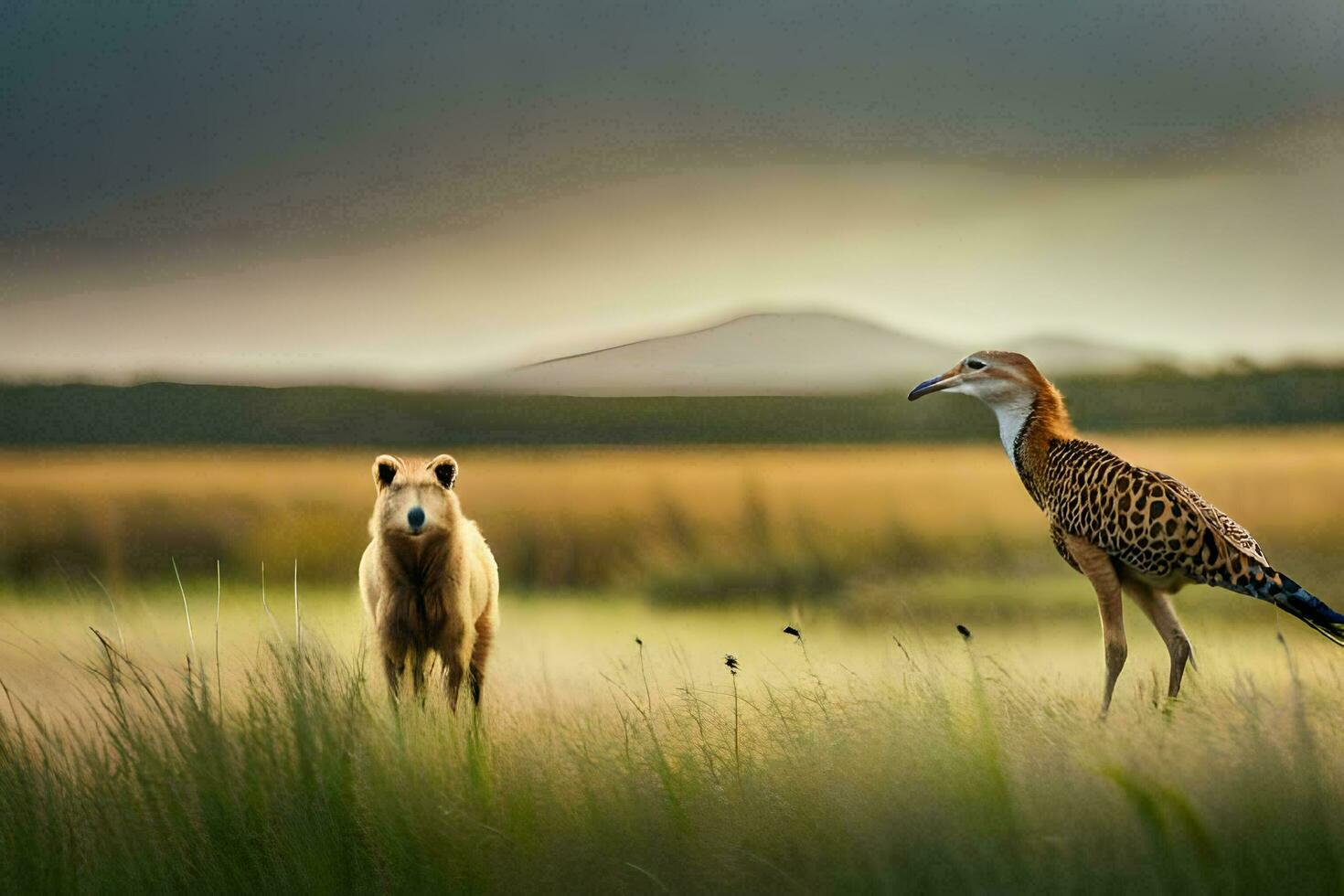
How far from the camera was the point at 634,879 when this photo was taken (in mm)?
3887

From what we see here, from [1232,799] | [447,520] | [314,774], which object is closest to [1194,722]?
[1232,799]

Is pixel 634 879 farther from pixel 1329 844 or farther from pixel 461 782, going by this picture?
pixel 1329 844

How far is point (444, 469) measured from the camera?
19.3ft

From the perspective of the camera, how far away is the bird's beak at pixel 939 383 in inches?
228

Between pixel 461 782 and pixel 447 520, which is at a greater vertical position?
pixel 447 520

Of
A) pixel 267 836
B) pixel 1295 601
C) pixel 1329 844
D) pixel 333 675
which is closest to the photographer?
pixel 1329 844

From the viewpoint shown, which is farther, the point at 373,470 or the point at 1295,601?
the point at 373,470

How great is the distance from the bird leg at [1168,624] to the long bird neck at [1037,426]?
1.85 feet

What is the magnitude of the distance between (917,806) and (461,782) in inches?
55.9

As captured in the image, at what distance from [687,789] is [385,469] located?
2343 mm

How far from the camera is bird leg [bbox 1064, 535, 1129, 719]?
5.44 meters

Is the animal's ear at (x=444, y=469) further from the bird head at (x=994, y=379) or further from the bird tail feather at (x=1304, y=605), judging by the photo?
the bird tail feather at (x=1304, y=605)

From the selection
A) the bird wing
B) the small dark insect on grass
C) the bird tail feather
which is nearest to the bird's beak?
the bird wing

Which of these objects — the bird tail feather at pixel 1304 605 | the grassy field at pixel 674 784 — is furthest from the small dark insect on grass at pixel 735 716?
the bird tail feather at pixel 1304 605
